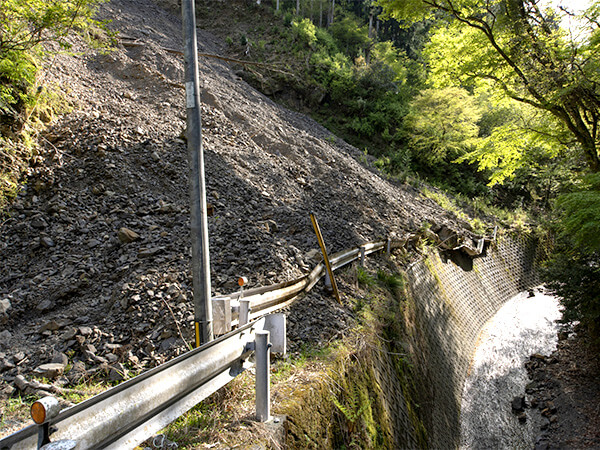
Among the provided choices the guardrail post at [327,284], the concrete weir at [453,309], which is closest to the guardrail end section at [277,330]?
the guardrail post at [327,284]

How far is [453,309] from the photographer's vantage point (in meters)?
10.7

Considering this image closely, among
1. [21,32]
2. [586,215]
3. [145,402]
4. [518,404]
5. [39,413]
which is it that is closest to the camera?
[39,413]

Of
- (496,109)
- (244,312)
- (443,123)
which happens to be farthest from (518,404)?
(496,109)

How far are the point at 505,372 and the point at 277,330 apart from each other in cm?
919

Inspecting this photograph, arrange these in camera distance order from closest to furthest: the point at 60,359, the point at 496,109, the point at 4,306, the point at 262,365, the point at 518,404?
1. the point at 262,365
2. the point at 60,359
3. the point at 4,306
4. the point at 518,404
5. the point at 496,109

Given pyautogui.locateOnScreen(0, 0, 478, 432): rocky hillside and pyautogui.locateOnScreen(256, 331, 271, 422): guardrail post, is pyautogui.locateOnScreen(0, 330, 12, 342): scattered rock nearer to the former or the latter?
pyautogui.locateOnScreen(0, 0, 478, 432): rocky hillside

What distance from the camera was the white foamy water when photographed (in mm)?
7711

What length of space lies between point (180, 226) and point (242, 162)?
11.6 feet

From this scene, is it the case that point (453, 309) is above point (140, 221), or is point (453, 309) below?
below

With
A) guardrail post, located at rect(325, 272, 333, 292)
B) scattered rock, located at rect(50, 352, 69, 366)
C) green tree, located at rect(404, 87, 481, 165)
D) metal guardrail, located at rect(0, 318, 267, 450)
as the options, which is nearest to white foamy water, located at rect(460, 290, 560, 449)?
guardrail post, located at rect(325, 272, 333, 292)

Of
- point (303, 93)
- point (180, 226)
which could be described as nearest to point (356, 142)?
point (303, 93)

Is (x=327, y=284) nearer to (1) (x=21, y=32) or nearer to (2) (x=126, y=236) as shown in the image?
(2) (x=126, y=236)

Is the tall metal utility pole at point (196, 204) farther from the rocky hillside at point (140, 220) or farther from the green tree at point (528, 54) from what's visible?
the green tree at point (528, 54)

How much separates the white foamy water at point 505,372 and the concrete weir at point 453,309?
0.25 meters
